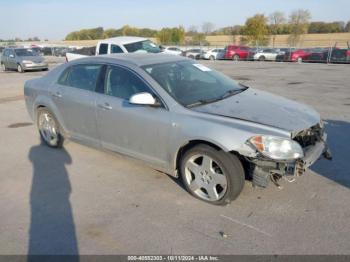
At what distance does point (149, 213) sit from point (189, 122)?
3.52 feet

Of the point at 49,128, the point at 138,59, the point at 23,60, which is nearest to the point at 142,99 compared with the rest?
the point at 138,59

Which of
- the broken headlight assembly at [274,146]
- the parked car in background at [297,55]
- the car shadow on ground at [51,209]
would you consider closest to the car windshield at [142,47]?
the car shadow on ground at [51,209]

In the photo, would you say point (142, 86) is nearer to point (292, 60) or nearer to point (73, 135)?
point (73, 135)

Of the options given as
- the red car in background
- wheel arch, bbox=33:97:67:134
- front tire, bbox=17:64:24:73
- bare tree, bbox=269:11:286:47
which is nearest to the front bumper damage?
wheel arch, bbox=33:97:67:134

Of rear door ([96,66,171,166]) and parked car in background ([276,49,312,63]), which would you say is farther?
parked car in background ([276,49,312,63])

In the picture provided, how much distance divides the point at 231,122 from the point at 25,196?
8.65ft

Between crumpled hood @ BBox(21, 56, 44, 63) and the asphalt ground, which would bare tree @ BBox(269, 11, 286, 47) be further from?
the asphalt ground

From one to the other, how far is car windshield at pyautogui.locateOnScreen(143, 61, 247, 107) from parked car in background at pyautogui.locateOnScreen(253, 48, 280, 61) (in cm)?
2782

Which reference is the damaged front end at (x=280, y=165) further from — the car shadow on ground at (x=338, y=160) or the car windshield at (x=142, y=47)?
the car windshield at (x=142, y=47)

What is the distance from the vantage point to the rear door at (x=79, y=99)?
481 cm

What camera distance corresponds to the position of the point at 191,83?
443cm

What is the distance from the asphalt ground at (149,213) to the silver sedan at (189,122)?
1.13 feet

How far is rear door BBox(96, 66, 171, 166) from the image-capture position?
403 centimetres

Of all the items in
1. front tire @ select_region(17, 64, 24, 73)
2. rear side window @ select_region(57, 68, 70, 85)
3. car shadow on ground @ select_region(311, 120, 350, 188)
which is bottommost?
car shadow on ground @ select_region(311, 120, 350, 188)
